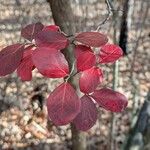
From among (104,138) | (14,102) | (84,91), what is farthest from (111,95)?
(14,102)

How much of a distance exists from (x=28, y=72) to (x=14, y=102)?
361cm

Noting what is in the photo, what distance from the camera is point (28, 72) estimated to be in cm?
84

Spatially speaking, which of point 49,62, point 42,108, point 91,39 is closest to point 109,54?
point 91,39

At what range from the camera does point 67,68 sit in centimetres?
73

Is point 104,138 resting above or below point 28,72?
below

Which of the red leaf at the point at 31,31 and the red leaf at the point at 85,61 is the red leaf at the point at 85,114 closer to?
the red leaf at the point at 85,61

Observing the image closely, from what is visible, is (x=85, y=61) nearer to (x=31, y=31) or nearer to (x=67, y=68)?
(x=67, y=68)

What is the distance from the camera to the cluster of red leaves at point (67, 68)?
70 cm

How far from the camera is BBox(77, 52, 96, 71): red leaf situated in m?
0.76

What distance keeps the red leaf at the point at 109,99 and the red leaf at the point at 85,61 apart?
2.0 inches

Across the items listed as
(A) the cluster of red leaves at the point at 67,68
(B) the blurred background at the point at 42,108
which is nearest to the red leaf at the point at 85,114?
(A) the cluster of red leaves at the point at 67,68

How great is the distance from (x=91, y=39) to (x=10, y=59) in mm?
162

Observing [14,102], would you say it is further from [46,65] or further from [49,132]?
[46,65]

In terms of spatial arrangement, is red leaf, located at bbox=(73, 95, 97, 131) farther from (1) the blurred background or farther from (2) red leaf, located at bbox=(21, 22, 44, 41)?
(1) the blurred background
